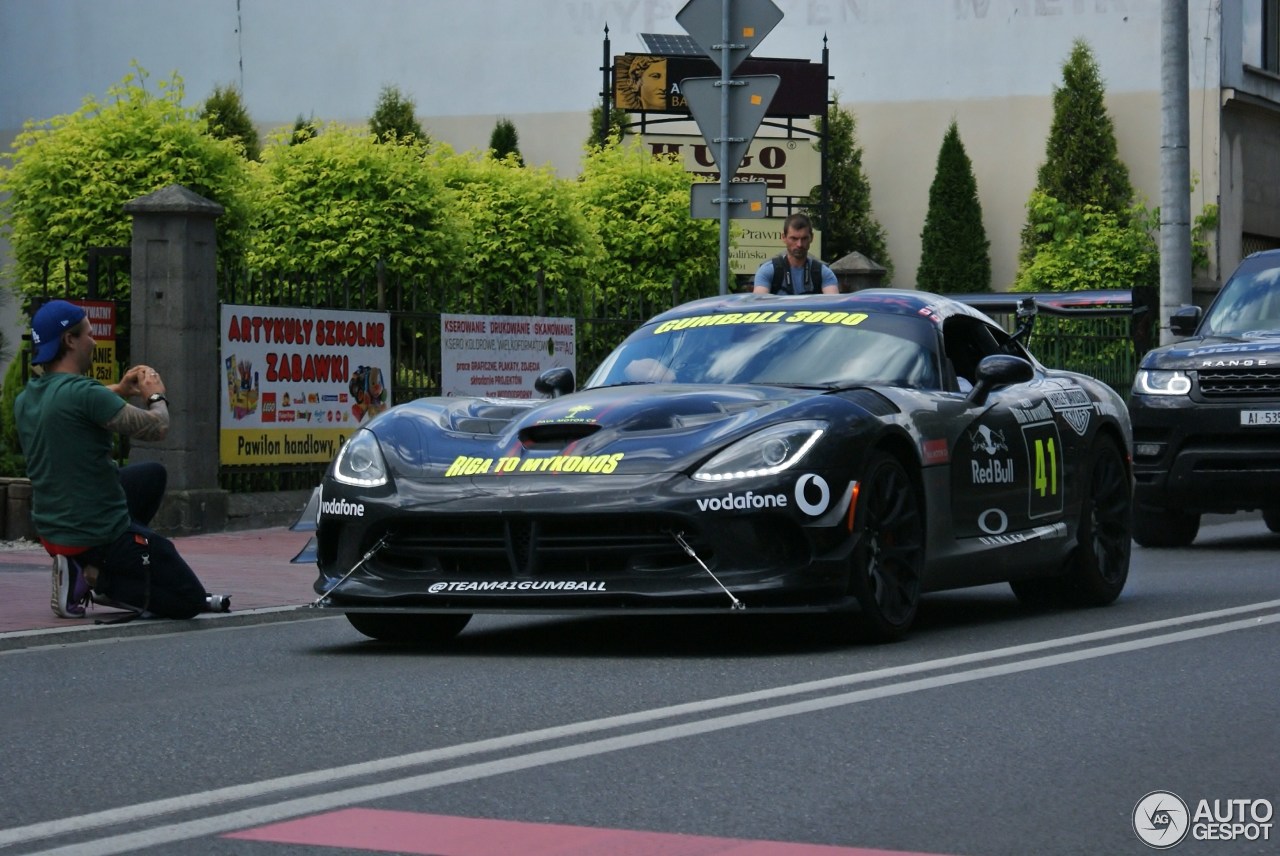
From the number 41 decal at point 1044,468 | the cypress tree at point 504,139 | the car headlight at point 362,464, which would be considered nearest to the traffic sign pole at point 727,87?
the number 41 decal at point 1044,468

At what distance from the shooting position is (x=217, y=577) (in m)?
12.4

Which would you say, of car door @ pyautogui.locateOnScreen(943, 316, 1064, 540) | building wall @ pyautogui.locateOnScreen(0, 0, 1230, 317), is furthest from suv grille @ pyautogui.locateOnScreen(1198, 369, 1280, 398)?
building wall @ pyautogui.locateOnScreen(0, 0, 1230, 317)

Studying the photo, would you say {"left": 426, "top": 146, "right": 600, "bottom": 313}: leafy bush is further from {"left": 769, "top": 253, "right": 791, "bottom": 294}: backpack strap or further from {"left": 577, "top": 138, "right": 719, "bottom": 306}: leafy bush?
{"left": 769, "top": 253, "right": 791, "bottom": 294}: backpack strap

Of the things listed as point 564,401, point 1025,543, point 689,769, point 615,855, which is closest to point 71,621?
point 564,401

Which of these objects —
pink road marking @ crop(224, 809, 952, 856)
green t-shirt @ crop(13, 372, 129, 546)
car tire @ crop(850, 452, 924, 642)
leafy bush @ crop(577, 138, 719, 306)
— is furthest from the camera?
leafy bush @ crop(577, 138, 719, 306)

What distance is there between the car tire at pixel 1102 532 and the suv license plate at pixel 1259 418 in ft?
11.5

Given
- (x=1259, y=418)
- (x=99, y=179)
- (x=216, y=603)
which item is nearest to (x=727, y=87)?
(x=1259, y=418)

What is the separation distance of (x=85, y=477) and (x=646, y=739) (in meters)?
4.23

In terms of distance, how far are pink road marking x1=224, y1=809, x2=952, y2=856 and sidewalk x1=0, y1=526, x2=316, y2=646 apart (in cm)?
456

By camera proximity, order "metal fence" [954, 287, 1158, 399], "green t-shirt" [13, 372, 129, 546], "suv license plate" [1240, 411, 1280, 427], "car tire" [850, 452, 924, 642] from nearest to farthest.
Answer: "car tire" [850, 452, 924, 642]
"green t-shirt" [13, 372, 129, 546]
"suv license plate" [1240, 411, 1280, 427]
"metal fence" [954, 287, 1158, 399]

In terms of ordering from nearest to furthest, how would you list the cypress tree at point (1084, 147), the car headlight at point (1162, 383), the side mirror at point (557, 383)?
the side mirror at point (557, 383) < the car headlight at point (1162, 383) < the cypress tree at point (1084, 147)

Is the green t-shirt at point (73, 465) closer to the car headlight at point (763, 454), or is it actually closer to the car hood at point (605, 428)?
the car hood at point (605, 428)

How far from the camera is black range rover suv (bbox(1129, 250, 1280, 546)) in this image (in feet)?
46.3

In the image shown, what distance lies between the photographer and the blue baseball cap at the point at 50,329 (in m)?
9.75
